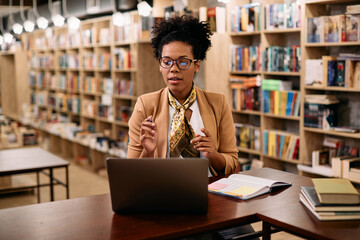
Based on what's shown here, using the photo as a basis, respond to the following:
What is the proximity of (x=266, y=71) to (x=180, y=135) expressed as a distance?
8.36 ft

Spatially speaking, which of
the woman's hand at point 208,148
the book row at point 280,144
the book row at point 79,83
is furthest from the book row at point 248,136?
the woman's hand at point 208,148

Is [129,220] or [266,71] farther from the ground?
[266,71]

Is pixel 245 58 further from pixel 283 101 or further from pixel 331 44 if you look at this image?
pixel 331 44

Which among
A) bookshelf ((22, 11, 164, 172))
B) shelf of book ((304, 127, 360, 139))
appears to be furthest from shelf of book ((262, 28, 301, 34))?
bookshelf ((22, 11, 164, 172))

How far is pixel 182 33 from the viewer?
2.37 metres

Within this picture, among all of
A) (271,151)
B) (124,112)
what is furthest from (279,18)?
(124,112)

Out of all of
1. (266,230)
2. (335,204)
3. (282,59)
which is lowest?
(266,230)

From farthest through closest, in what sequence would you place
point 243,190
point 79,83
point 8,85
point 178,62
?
point 8,85, point 79,83, point 178,62, point 243,190

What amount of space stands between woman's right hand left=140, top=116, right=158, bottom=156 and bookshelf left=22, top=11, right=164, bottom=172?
3.91m

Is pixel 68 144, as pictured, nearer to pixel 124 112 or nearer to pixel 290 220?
pixel 124 112

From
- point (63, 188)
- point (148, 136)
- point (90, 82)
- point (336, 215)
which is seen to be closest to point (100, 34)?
point (90, 82)

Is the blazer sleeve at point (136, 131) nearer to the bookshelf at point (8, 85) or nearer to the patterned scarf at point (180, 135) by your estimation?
the patterned scarf at point (180, 135)

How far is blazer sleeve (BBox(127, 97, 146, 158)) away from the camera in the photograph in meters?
2.40

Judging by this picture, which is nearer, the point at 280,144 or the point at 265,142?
the point at 280,144
